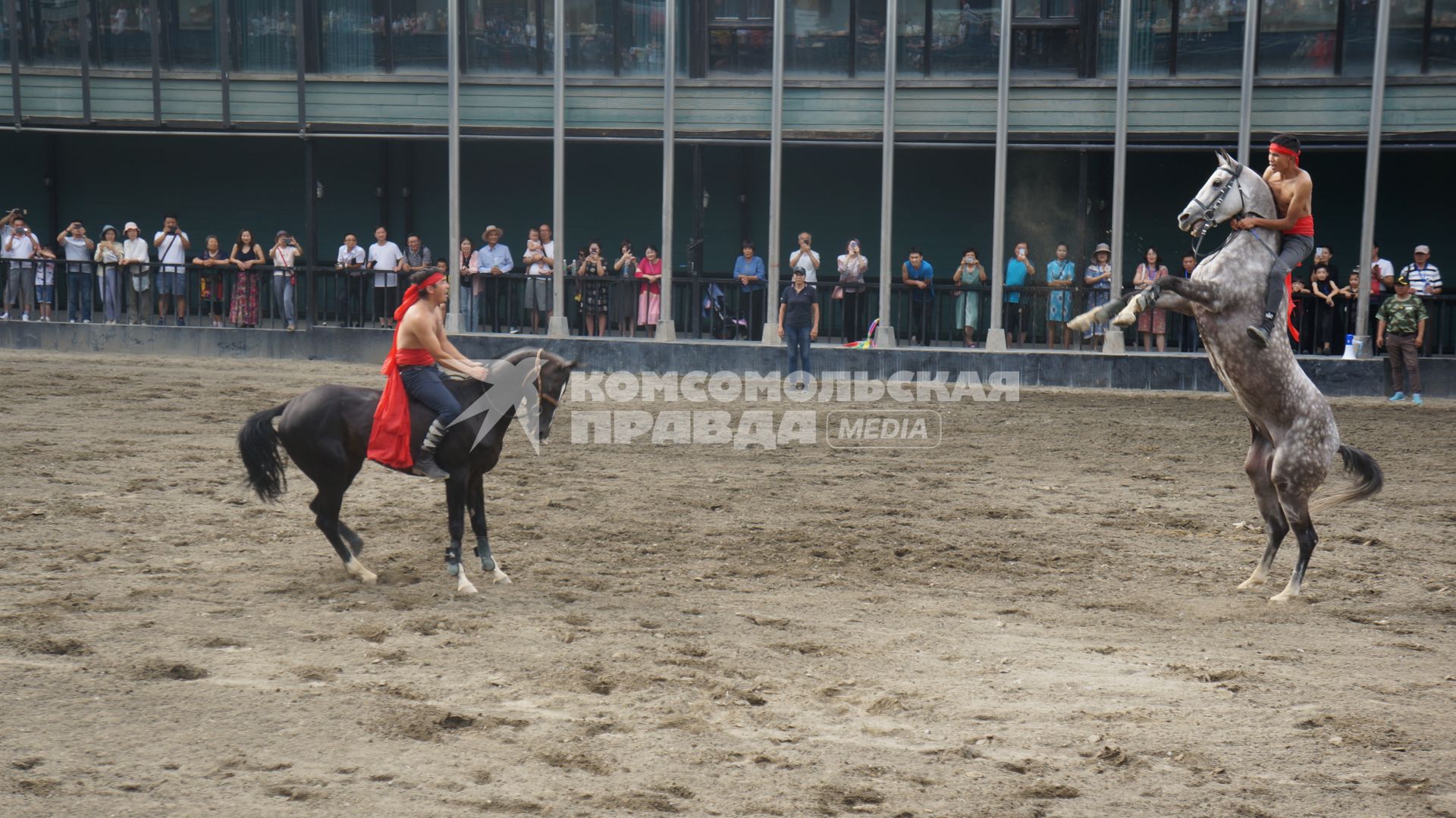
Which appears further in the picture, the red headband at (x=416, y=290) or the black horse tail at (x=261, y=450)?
the black horse tail at (x=261, y=450)

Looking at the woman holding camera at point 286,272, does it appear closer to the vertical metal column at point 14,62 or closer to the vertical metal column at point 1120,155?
the vertical metal column at point 14,62

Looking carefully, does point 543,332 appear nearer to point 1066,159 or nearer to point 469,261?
point 469,261

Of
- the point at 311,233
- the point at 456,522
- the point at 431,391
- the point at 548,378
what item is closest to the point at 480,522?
the point at 456,522

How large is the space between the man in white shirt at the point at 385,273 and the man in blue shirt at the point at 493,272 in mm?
1369

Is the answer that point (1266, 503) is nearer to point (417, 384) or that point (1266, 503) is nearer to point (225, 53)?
point (417, 384)

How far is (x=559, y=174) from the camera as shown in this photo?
24.2 metres

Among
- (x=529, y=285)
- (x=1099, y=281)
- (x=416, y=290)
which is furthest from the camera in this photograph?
(x=529, y=285)

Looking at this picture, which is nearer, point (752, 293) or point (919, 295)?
point (919, 295)

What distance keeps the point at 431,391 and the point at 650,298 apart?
14890 millimetres

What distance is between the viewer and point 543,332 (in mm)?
24641

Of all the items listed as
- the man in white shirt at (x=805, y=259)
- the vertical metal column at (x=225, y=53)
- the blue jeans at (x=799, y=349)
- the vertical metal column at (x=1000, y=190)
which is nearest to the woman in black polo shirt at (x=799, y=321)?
the blue jeans at (x=799, y=349)

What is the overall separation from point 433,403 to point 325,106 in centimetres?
1755

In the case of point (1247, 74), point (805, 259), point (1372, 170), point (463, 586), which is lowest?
point (463, 586)

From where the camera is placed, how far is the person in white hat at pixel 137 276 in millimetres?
24453
